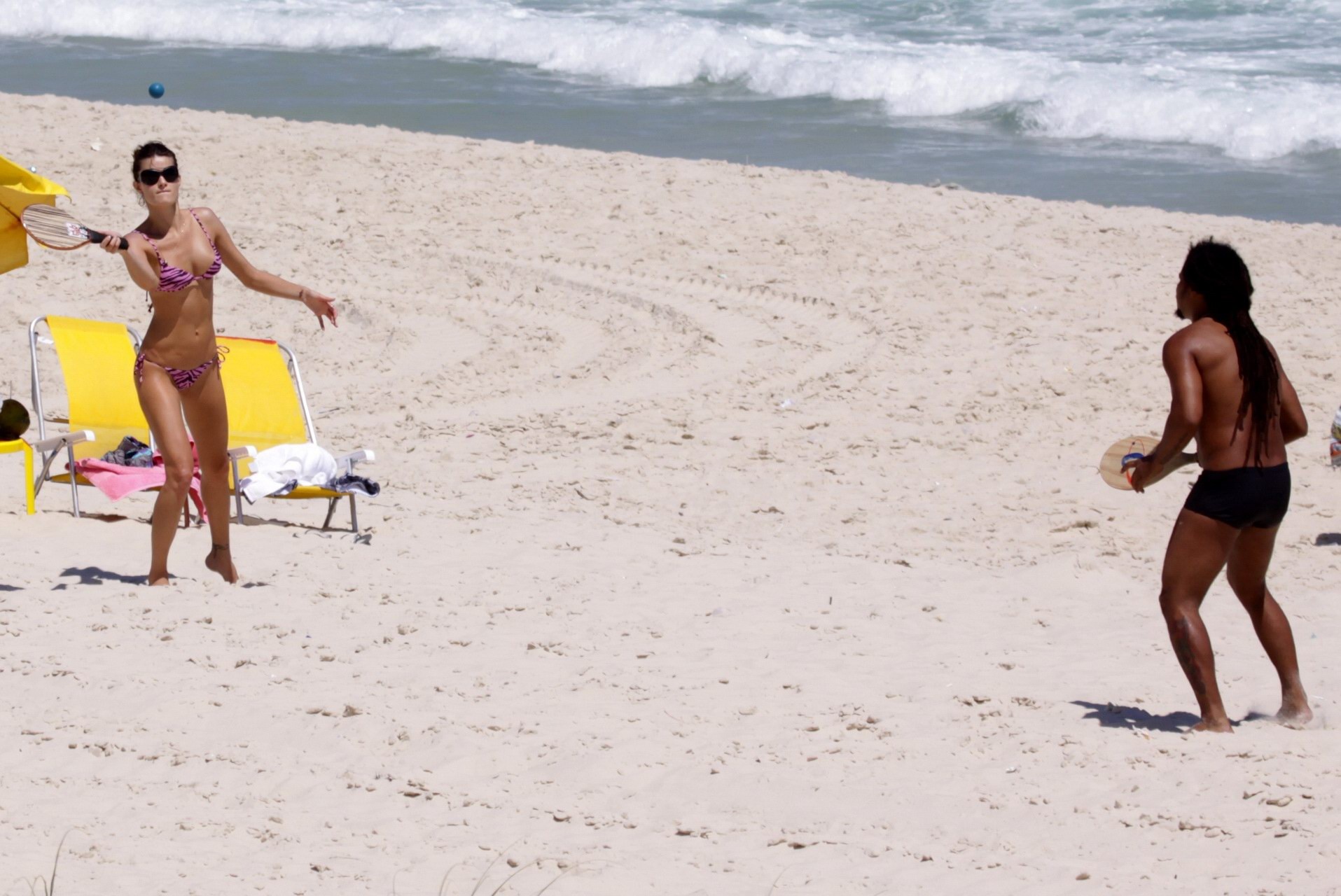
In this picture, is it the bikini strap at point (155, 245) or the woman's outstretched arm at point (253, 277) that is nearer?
the bikini strap at point (155, 245)

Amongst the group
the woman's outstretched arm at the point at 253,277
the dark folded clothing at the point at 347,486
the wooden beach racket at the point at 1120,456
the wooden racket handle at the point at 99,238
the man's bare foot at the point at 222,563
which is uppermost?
the wooden racket handle at the point at 99,238

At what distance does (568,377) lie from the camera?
905 cm

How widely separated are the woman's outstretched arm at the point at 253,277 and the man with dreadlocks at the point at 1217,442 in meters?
2.89

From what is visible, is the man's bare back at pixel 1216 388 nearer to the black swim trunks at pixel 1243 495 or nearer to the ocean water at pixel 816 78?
the black swim trunks at pixel 1243 495

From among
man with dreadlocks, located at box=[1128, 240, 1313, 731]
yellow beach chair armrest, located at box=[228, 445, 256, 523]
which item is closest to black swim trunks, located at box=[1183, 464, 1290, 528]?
man with dreadlocks, located at box=[1128, 240, 1313, 731]

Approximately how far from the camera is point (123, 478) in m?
6.34

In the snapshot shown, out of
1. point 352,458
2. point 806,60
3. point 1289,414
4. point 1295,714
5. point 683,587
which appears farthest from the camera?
point 806,60

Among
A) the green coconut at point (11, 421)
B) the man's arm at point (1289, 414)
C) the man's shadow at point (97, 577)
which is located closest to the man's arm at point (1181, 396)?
the man's arm at point (1289, 414)

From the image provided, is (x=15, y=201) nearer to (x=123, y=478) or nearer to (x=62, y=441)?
(x=62, y=441)

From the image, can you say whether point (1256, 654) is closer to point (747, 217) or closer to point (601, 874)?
point (601, 874)

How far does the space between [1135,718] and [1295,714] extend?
1.46ft

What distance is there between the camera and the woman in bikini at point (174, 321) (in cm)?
514

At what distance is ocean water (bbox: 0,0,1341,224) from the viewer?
1670cm

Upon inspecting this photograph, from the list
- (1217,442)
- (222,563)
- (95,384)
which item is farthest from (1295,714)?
(95,384)
